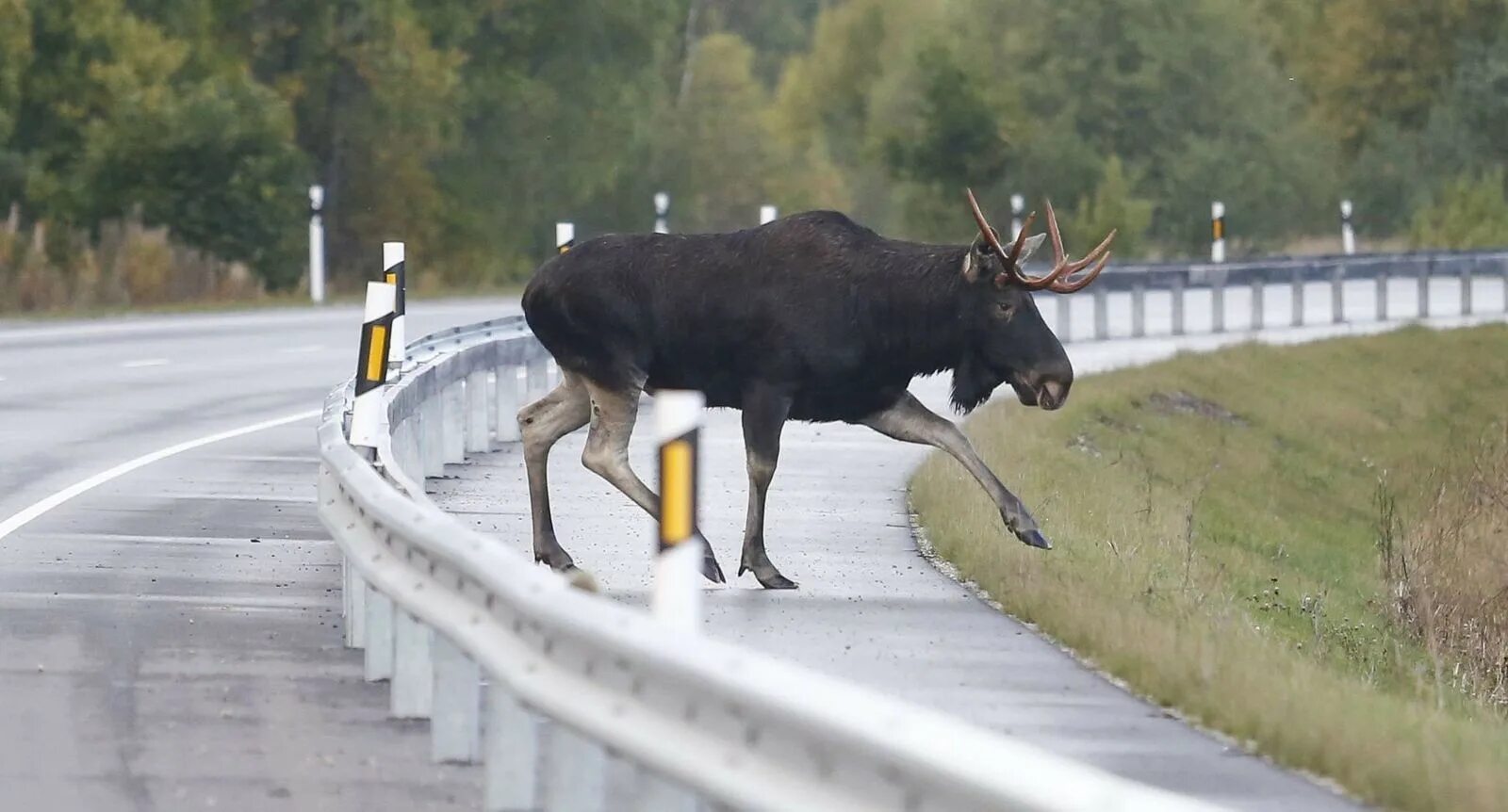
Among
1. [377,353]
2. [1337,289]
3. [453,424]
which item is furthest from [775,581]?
[1337,289]

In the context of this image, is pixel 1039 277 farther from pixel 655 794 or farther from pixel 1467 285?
pixel 1467 285

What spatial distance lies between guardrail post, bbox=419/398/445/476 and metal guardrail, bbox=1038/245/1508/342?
1797cm

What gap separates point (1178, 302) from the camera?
38.3m

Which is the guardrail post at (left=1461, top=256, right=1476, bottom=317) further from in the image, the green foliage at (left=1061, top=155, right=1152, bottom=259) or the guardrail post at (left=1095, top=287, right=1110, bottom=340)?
the green foliage at (left=1061, top=155, right=1152, bottom=259)

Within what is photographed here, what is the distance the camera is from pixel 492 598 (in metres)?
7.82

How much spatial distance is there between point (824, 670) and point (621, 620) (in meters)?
4.00

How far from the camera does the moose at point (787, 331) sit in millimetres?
13070

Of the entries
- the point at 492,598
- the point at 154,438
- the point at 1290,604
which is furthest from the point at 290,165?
the point at 492,598

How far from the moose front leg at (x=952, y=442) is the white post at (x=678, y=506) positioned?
652 centimetres

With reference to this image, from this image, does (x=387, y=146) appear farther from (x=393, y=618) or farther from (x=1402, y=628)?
(x=393, y=618)

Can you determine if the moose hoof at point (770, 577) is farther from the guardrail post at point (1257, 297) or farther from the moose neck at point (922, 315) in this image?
the guardrail post at point (1257, 297)

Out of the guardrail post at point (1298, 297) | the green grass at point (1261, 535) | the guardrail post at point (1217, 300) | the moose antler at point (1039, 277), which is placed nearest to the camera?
the green grass at point (1261, 535)

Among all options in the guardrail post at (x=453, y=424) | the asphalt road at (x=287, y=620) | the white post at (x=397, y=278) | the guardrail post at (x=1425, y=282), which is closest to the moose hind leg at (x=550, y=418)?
the asphalt road at (x=287, y=620)

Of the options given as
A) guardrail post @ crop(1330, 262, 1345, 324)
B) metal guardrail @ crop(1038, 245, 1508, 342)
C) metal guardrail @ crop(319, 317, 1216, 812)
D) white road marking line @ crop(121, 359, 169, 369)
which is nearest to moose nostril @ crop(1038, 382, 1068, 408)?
metal guardrail @ crop(319, 317, 1216, 812)
